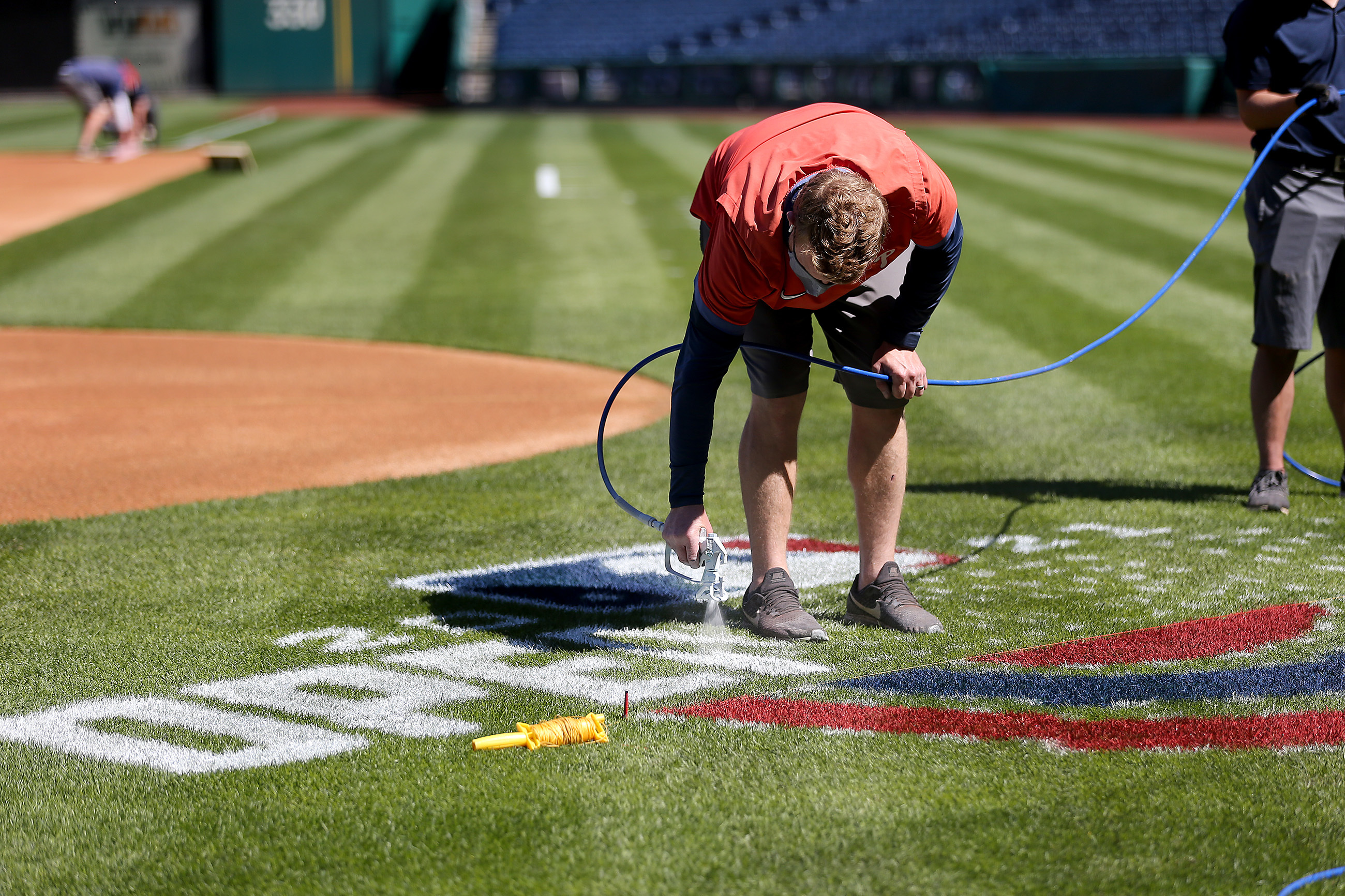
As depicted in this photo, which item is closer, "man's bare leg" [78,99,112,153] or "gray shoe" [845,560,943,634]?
"gray shoe" [845,560,943,634]

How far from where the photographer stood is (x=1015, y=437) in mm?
6297

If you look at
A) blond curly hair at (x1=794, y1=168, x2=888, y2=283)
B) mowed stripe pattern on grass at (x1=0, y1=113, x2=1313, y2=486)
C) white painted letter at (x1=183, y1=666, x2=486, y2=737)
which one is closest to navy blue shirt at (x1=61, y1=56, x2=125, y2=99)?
mowed stripe pattern on grass at (x1=0, y1=113, x2=1313, y2=486)

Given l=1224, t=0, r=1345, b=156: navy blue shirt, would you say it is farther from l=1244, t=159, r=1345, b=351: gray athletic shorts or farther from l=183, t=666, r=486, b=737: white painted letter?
l=183, t=666, r=486, b=737: white painted letter

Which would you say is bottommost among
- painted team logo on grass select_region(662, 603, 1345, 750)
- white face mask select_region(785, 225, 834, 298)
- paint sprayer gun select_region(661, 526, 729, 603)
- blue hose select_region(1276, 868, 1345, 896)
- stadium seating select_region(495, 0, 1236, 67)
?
painted team logo on grass select_region(662, 603, 1345, 750)

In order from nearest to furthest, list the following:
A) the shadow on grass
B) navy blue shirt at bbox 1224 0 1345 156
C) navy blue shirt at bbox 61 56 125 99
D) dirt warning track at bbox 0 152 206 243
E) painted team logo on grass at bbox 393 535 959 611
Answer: painted team logo on grass at bbox 393 535 959 611, navy blue shirt at bbox 1224 0 1345 156, the shadow on grass, dirt warning track at bbox 0 152 206 243, navy blue shirt at bbox 61 56 125 99

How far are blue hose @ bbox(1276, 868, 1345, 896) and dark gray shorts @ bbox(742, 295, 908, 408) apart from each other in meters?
1.65

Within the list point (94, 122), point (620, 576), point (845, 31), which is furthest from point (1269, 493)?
point (845, 31)

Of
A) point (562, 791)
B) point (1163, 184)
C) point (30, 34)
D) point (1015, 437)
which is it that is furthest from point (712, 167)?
point (30, 34)

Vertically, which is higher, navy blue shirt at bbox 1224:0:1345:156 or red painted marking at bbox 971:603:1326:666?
navy blue shirt at bbox 1224:0:1345:156

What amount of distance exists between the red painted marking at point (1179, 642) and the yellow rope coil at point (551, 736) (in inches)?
43.5

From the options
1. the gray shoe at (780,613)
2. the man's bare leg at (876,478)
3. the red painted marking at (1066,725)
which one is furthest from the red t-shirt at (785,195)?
the red painted marking at (1066,725)

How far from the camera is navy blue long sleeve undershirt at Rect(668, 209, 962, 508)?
330 centimetres

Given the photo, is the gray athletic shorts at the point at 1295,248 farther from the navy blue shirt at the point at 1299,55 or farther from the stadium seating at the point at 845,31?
the stadium seating at the point at 845,31

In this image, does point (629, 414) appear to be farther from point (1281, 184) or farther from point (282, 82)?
point (282, 82)
